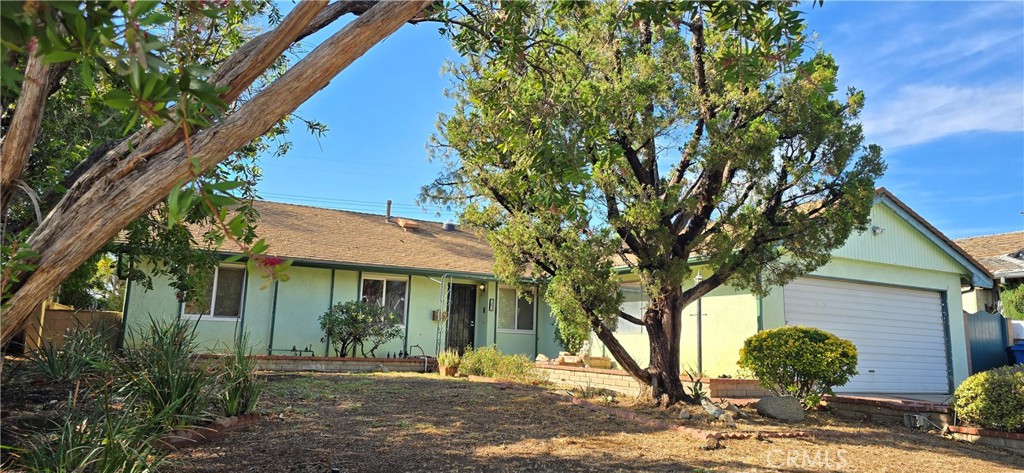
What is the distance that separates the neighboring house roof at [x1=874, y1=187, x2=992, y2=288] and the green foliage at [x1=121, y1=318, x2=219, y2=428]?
14.5 metres

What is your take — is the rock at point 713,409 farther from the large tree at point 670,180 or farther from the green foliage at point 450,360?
the green foliage at point 450,360

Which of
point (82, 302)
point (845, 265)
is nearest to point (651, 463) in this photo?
point (845, 265)

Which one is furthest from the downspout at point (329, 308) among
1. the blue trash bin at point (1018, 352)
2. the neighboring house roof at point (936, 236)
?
the blue trash bin at point (1018, 352)

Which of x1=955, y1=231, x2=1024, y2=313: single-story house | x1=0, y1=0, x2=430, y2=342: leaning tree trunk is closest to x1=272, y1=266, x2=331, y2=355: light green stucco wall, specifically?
x1=0, y1=0, x2=430, y2=342: leaning tree trunk

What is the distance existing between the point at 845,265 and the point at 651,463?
36.0 ft

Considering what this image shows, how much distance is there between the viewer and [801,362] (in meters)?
9.88

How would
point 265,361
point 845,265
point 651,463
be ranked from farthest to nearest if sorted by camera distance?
point 845,265 → point 265,361 → point 651,463

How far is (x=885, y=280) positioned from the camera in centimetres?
1558

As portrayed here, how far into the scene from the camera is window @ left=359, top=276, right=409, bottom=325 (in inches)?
682

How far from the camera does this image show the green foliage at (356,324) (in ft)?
50.7

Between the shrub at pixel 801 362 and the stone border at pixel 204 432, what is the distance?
7.50 metres

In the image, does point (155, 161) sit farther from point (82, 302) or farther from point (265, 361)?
point (82, 302)

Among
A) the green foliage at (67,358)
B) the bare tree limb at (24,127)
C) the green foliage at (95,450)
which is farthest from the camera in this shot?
the green foliage at (67,358)

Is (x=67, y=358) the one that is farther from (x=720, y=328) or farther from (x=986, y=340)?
(x=986, y=340)
